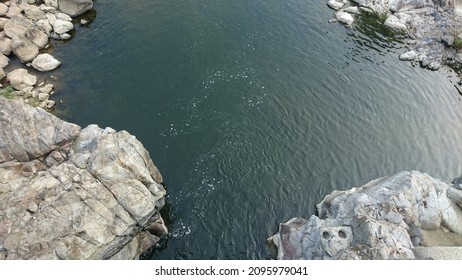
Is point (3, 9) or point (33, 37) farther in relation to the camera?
point (3, 9)

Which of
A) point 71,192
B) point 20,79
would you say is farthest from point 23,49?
point 71,192

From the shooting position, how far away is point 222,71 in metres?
46.4

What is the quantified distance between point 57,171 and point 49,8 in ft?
117

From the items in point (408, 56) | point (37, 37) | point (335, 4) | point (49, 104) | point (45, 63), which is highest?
point (335, 4)

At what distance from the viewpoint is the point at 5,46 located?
46281 millimetres

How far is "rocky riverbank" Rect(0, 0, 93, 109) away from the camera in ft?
140

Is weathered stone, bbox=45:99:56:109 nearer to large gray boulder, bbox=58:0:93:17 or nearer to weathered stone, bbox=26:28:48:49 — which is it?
weathered stone, bbox=26:28:48:49

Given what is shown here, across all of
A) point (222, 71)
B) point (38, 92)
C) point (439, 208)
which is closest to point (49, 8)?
point (38, 92)

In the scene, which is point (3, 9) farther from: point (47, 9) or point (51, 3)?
point (51, 3)

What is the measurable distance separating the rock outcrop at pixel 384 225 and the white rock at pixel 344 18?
33.3m

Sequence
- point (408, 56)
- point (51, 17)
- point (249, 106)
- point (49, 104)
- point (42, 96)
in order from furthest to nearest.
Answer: point (408, 56) < point (51, 17) < point (249, 106) < point (42, 96) < point (49, 104)

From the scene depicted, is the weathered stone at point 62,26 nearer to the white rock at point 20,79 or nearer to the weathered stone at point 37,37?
the weathered stone at point 37,37

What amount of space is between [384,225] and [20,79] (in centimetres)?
4320

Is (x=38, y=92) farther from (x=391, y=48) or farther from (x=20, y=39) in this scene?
(x=391, y=48)
